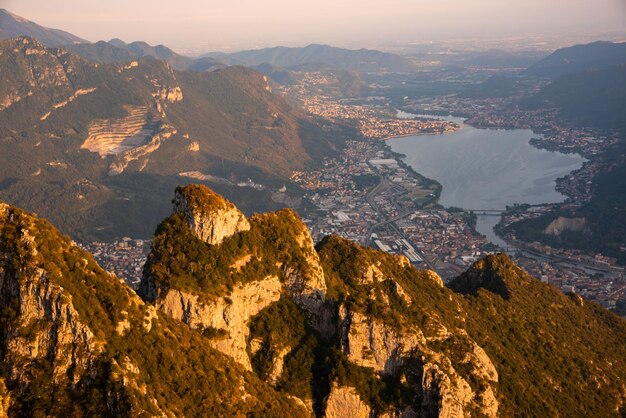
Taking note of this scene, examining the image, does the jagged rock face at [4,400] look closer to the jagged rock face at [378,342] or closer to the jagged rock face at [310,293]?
the jagged rock face at [310,293]

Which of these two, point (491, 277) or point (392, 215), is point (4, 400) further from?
point (392, 215)

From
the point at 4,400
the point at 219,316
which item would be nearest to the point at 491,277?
the point at 219,316

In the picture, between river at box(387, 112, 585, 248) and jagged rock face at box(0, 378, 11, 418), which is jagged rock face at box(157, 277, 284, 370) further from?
river at box(387, 112, 585, 248)

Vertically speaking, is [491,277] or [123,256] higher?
[491,277]

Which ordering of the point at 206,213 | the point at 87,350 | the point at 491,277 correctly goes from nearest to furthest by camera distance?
the point at 87,350 → the point at 206,213 → the point at 491,277

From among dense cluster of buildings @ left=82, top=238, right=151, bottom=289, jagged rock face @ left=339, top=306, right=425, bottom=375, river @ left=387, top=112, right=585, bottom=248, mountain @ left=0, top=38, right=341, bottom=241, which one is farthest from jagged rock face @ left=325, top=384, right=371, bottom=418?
mountain @ left=0, top=38, right=341, bottom=241

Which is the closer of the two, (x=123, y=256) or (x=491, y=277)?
(x=491, y=277)

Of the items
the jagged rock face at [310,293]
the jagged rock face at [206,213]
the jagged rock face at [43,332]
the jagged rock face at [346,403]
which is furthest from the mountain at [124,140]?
the jagged rock face at [43,332]
